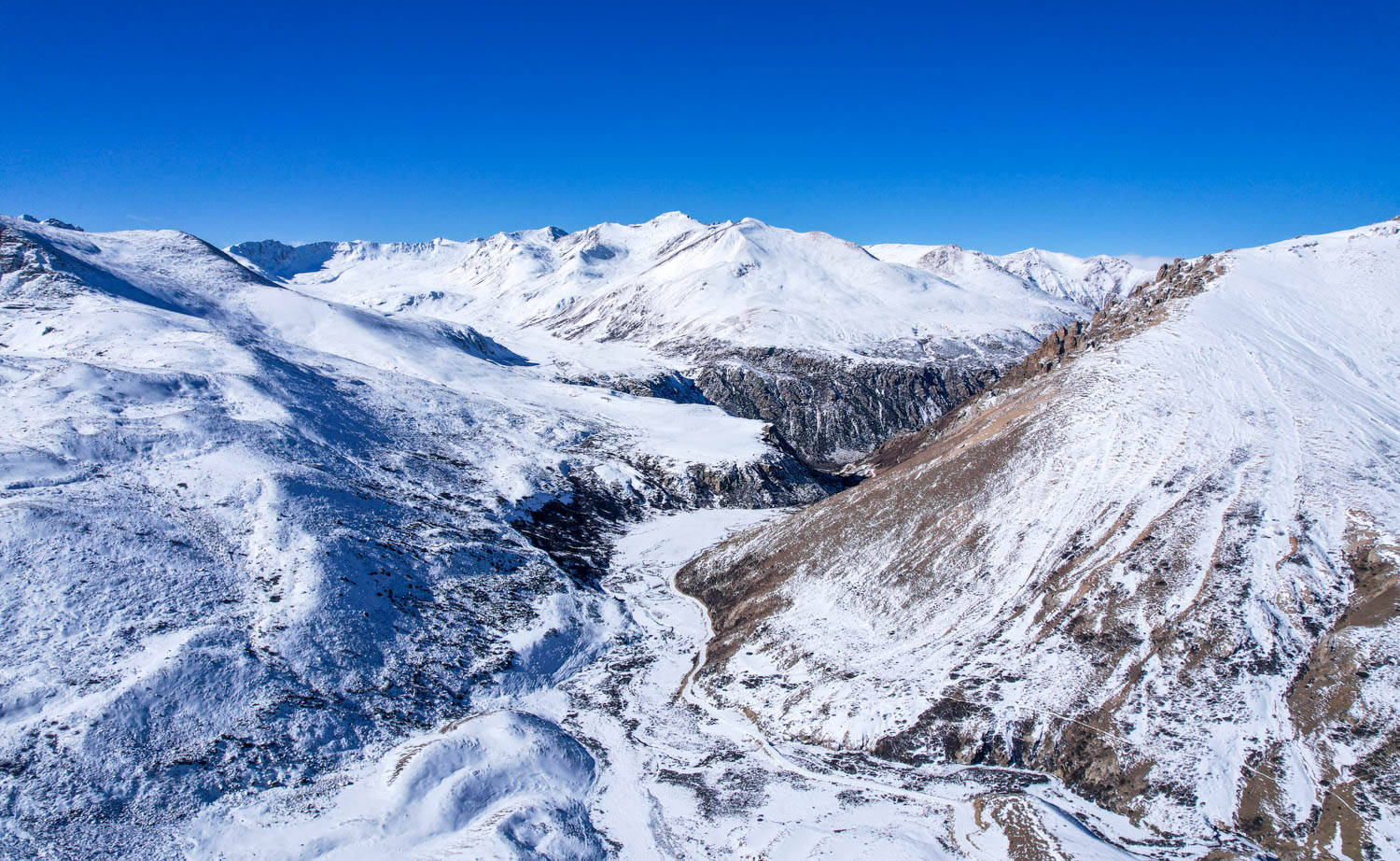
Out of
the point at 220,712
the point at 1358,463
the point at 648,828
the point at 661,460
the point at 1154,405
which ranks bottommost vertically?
the point at 648,828

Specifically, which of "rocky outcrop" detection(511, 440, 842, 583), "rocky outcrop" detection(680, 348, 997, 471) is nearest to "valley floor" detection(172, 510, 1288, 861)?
"rocky outcrop" detection(511, 440, 842, 583)

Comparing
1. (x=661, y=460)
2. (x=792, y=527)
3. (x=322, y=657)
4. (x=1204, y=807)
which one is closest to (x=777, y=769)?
(x=1204, y=807)

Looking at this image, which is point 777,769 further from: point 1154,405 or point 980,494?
point 1154,405

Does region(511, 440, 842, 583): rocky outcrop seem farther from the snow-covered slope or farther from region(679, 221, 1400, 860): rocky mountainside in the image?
region(679, 221, 1400, 860): rocky mountainside

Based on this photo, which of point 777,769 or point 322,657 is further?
point 322,657

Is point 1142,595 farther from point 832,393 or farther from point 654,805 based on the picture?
point 832,393

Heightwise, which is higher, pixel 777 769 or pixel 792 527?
pixel 792 527
